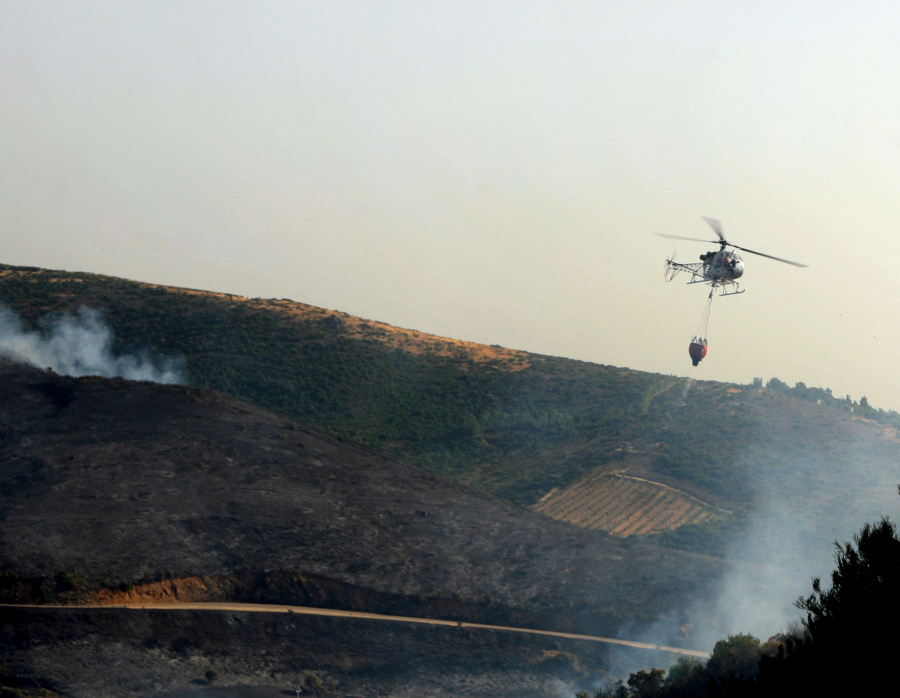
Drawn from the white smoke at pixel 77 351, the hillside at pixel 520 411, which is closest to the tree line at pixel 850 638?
the hillside at pixel 520 411

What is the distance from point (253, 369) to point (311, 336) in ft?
41.5

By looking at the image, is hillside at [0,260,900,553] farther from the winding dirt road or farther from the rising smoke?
the winding dirt road

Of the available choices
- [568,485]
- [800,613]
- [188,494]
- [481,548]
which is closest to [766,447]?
[568,485]

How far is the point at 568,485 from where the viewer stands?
86.3 m

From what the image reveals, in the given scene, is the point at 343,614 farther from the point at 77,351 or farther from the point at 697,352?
the point at 77,351

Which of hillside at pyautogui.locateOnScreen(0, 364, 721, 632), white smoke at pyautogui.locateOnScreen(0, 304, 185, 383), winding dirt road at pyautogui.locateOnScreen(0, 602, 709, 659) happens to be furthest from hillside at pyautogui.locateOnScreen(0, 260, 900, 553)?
winding dirt road at pyautogui.locateOnScreen(0, 602, 709, 659)

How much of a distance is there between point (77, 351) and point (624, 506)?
6071cm

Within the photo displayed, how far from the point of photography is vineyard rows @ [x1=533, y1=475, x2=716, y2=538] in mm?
78875

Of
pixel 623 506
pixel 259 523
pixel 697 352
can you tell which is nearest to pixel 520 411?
pixel 623 506

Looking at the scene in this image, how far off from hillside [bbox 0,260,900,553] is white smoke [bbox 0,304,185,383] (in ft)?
6.36

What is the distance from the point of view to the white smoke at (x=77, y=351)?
90.1m

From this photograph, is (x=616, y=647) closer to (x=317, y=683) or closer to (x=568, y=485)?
(x=317, y=683)

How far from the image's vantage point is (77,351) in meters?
93.4

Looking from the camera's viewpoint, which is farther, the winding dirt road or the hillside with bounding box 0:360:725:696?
the winding dirt road
